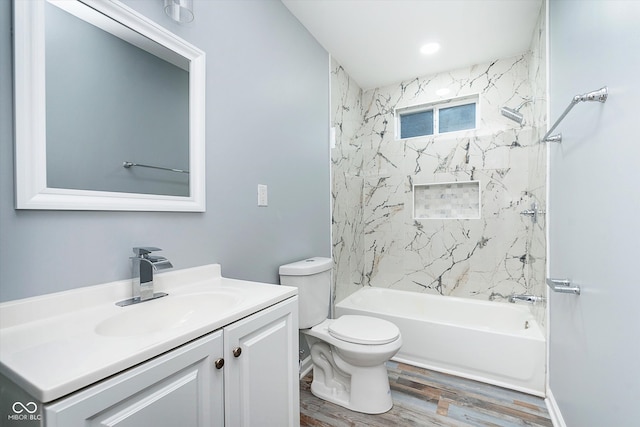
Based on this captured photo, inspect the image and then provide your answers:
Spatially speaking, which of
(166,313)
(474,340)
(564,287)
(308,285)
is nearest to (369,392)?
(308,285)

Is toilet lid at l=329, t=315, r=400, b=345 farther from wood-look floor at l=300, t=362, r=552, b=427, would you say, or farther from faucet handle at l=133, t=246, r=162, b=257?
faucet handle at l=133, t=246, r=162, b=257

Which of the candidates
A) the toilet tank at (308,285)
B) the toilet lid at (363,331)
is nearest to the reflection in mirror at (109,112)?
the toilet tank at (308,285)

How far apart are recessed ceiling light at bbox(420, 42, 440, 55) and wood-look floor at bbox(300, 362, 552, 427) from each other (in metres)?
2.57

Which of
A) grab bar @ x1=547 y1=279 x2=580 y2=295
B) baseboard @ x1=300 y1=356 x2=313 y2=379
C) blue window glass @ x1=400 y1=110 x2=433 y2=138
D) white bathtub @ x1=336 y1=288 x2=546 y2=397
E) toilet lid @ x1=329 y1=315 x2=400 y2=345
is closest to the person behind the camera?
grab bar @ x1=547 y1=279 x2=580 y2=295

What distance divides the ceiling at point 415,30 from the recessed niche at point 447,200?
113cm

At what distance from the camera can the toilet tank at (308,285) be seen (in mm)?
1846

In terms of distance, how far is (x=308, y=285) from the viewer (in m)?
1.87

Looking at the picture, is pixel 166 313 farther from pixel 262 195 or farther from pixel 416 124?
pixel 416 124

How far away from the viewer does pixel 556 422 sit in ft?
5.28

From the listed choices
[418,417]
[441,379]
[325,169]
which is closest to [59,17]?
[325,169]

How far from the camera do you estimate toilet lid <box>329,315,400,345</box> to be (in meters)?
1.68

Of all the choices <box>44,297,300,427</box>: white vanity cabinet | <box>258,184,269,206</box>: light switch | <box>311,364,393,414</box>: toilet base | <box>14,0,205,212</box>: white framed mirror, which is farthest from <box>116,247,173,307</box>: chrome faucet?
<box>311,364,393,414</box>: toilet base

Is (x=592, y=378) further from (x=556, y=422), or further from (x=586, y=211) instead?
(x=556, y=422)

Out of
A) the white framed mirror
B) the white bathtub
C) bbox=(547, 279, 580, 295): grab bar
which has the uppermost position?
the white framed mirror
